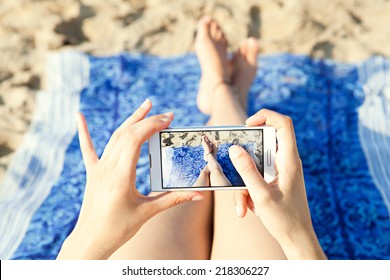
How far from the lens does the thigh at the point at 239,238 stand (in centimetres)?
116

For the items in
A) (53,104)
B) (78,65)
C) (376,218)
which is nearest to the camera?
(376,218)

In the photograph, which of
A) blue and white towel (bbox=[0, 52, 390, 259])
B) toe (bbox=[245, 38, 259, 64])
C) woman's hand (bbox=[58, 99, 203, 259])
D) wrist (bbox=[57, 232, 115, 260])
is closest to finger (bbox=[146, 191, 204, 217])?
woman's hand (bbox=[58, 99, 203, 259])

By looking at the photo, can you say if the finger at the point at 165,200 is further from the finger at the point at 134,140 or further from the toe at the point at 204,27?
the toe at the point at 204,27

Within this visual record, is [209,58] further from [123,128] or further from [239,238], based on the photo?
[123,128]

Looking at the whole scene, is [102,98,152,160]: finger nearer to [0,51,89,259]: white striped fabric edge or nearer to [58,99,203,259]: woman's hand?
[58,99,203,259]: woman's hand

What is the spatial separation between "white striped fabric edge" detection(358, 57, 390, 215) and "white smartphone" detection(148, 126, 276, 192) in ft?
2.24

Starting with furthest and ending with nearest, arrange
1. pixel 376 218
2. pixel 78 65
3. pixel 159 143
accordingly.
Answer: pixel 78 65 → pixel 376 218 → pixel 159 143

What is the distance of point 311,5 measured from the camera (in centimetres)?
239

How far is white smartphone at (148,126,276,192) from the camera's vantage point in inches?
42.9

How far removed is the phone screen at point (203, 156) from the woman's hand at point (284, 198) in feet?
0.24
